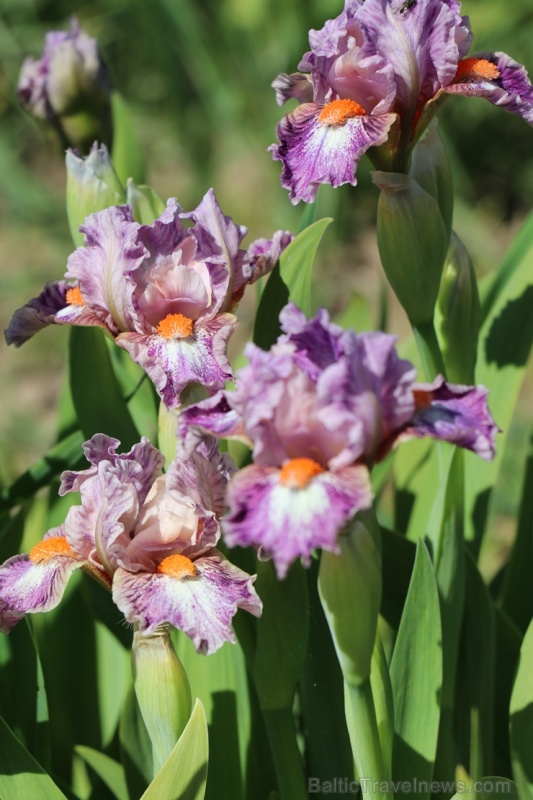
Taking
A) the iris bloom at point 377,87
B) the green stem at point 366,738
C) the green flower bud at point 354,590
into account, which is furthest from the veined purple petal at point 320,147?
the green stem at point 366,738

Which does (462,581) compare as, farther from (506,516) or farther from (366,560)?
(506,516)

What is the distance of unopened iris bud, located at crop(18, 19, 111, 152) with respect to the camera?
1.49 meters

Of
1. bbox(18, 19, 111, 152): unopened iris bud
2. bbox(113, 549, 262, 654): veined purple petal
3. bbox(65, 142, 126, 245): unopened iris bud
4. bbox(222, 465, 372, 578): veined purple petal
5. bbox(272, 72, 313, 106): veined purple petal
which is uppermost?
bbox(18, 19, 111, 152): unopened iris bud

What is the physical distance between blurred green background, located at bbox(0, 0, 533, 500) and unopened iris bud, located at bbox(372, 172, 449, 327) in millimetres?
1917

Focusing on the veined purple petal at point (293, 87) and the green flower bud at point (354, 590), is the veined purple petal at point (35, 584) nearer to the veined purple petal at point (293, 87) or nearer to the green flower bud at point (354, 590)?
the green flower bud at point (354, 590)

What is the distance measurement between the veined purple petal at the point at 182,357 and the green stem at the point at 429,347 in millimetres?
227

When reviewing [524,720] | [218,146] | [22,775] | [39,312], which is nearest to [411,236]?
[39,312]

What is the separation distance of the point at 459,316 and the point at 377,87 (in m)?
0.28

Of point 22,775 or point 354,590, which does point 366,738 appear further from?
point 22,775

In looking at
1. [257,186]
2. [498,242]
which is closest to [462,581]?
[498,242]

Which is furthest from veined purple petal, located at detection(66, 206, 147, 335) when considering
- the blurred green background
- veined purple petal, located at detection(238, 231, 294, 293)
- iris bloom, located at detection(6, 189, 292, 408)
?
the blurred green background

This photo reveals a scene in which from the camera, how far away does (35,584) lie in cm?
87

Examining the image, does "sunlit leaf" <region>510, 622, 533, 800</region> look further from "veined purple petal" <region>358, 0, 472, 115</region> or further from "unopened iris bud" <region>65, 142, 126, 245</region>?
"unopened iris bud" <region>65, 142, 126, 245</region>

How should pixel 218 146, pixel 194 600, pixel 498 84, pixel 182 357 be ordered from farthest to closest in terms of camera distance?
pixel 218 146 → pixel 498 84 → pixel 182 357 → pixel 194 600
